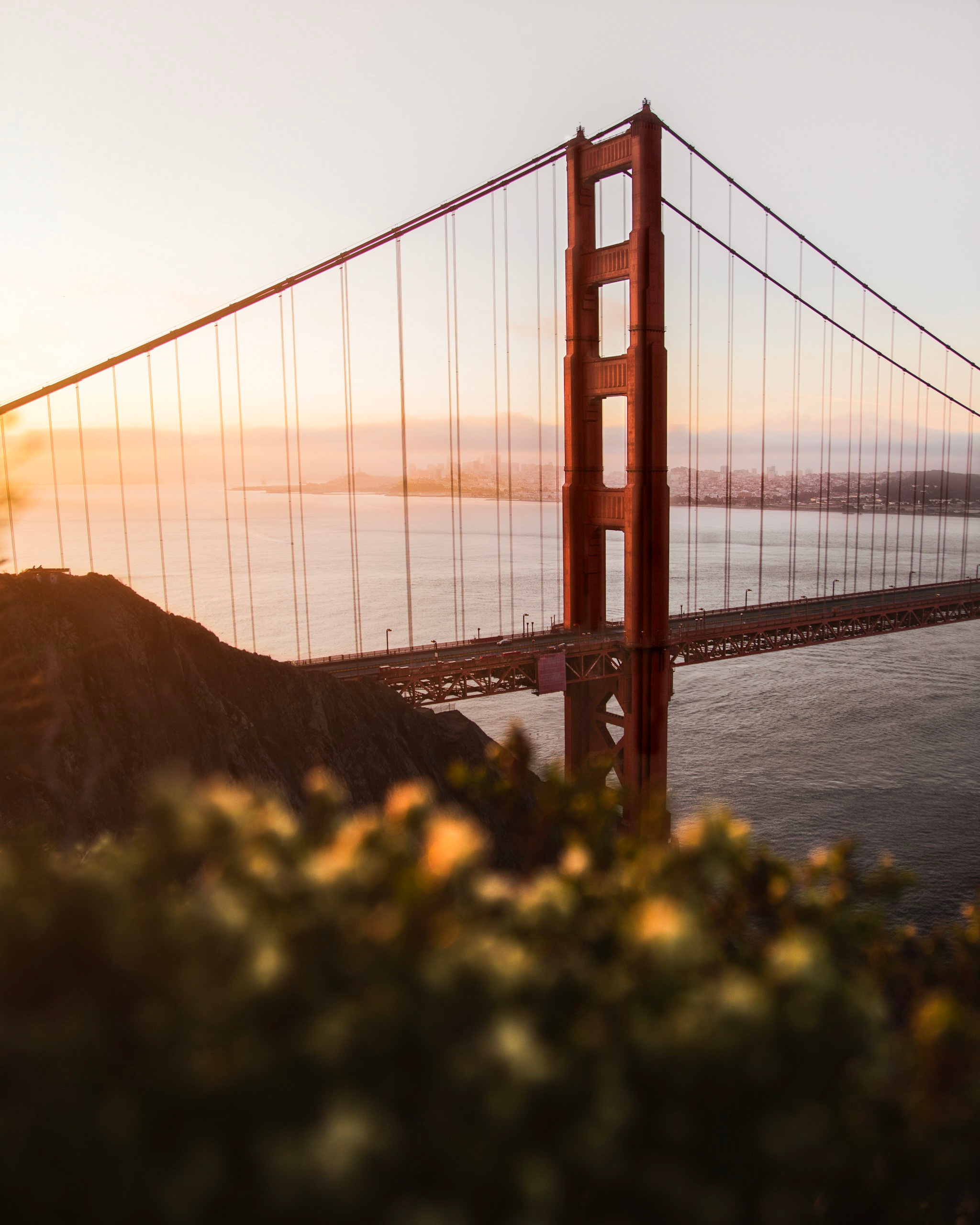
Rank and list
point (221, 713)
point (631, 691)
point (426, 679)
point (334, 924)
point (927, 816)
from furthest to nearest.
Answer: point (927, 816) < point (631, 691) < point (426, 679) < point (221, 713) < point (334, 924)

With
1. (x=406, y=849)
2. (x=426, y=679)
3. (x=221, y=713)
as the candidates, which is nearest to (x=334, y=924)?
(x=406, y=849)

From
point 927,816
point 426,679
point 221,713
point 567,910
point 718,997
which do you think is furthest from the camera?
point 927,816

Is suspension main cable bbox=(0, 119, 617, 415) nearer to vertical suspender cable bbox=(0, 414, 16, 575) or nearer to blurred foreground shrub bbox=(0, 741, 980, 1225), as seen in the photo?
vertical suspender cable bbox=(0, 414, 16, 575)

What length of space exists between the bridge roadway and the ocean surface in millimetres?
4929

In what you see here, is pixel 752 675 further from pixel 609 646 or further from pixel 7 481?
pixel 7 481

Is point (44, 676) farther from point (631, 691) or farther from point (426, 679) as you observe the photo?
point (631, 691)

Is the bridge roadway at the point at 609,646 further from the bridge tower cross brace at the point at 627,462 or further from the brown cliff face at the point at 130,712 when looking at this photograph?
the brown cliff face at the point at 130,712

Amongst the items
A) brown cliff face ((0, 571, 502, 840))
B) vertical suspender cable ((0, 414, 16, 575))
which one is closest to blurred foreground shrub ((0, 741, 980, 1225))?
brown cliff face ((0, 571, 502, 840))

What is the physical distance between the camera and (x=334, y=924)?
4.79 meters

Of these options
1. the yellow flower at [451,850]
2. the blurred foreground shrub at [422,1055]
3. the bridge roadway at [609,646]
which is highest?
the yellow flower at [451,850]

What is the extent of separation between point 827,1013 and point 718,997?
→ 61 cm

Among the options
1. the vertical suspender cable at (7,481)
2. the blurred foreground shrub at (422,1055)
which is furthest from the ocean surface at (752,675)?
the blurred foreground shrub at (422,1055)

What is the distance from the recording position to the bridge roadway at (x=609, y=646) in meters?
24.6

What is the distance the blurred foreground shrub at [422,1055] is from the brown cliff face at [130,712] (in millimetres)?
11251
